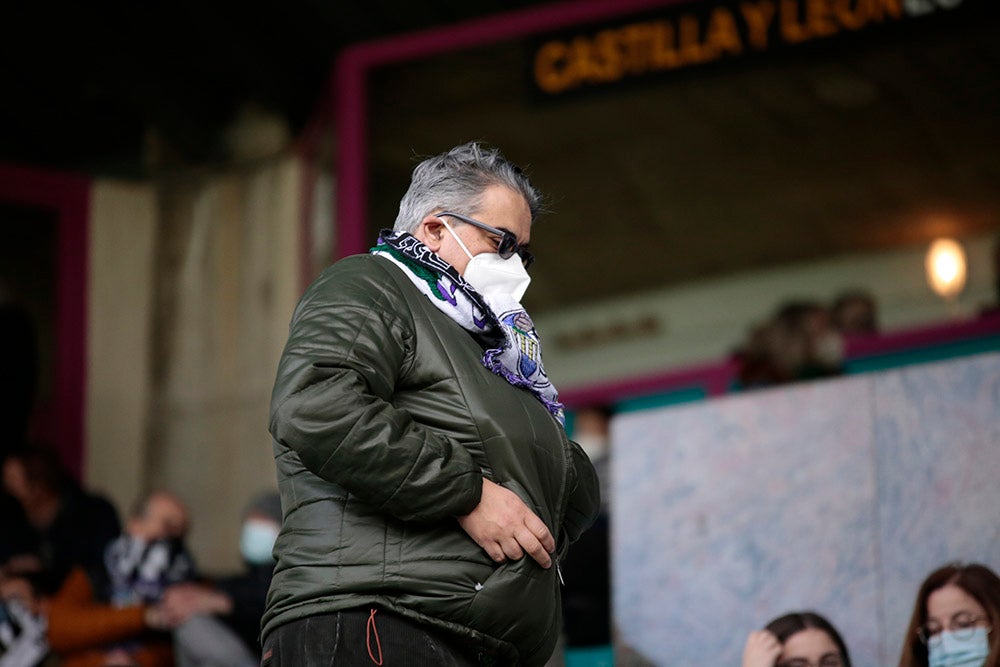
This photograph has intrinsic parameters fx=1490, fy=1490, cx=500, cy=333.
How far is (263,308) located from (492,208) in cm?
569

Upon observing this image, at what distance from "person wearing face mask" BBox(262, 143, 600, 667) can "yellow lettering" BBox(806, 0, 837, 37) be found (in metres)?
4.69

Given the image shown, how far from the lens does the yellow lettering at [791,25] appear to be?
23.1ft

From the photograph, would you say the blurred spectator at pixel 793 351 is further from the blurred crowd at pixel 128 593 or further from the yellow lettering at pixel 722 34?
the blurred crowd at pixel 128 593

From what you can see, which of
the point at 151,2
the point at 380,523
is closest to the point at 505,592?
the point at 380,523

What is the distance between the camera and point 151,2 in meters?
8.44

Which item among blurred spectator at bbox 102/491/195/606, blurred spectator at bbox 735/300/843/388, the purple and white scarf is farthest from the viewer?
blurred spectator at bbox 735/300/843/388

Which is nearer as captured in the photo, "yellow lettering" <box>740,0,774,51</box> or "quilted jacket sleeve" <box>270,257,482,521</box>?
"quilted jacket sleeve" <box>270,257,482,521</box>

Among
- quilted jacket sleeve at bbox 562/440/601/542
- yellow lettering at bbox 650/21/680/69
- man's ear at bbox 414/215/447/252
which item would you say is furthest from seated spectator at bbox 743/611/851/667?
yellow lettering at bbox 650/21/680/69

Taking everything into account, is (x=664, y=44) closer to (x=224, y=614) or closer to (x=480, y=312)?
(x=224, y=614)

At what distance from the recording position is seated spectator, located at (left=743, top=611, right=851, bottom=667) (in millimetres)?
4156

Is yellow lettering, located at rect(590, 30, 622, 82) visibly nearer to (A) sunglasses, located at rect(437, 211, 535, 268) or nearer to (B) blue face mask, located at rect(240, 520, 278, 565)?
(B) blue face mask, located at rect(240, 520, 278, 565)

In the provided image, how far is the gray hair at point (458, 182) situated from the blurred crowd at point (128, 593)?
2856 millimetres

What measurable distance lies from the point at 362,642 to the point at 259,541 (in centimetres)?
344

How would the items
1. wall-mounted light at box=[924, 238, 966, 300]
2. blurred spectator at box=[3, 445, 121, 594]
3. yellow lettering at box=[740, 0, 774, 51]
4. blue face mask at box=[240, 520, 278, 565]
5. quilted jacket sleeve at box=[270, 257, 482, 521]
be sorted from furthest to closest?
wall-mounted light at box=[924, 238, 966, 300] < yellow lettering at box=[740, 0, 774, 51] < blurred spectator at box=[3, 445, 121, 594] < blue face mask at box=[240, 520, 278, 565] < quilted jacket sleeve at box=[270, 257, 482, 521]
